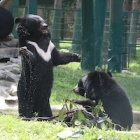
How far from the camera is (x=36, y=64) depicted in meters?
6.69

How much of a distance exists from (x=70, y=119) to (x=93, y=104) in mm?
947

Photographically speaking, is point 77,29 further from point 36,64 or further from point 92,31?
point 36,64

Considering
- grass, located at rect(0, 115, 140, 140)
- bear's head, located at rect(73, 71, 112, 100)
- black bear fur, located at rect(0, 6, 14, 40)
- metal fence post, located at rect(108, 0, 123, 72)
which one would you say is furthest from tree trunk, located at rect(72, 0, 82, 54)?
grass, located at rect(0, 115, 140, 140)

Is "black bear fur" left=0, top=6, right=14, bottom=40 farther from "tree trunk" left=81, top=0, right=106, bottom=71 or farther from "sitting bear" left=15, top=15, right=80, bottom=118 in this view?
"sitting bear" left=15, top=15, right=80, bottom=118

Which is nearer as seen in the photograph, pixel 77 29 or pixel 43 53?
pixel 43 53

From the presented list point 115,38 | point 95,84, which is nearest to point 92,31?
point 115,38

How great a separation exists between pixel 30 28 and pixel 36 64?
424 millimetres

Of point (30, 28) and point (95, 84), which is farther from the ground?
point (30, 28)

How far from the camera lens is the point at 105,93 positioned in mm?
7020

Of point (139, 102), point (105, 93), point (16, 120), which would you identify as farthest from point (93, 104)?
point (139, 102)

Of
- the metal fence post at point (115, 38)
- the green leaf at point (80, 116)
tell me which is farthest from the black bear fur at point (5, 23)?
the green leaf at point (80, 116)

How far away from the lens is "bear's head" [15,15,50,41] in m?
6.70

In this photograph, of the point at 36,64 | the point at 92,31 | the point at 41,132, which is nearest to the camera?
the point at 41,132

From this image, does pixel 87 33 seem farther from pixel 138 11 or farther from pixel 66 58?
pixel 66 58
